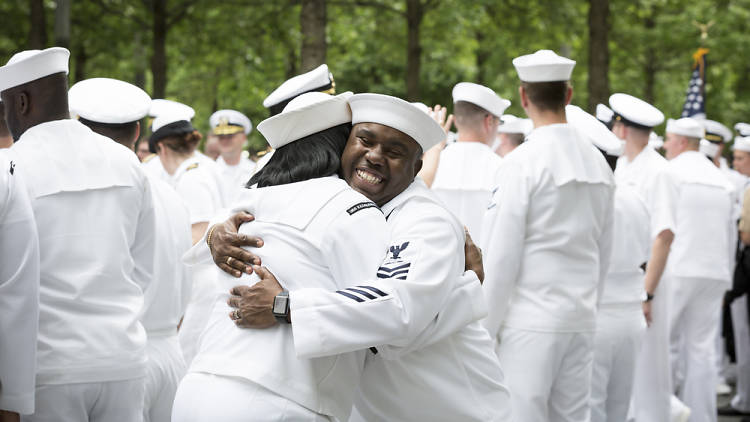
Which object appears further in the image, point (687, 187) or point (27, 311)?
point (687, 187)

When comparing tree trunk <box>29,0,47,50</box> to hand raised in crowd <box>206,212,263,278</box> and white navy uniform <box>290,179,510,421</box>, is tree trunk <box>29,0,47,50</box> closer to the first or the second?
hand raised in crowd <box>206,212,263,278</box>

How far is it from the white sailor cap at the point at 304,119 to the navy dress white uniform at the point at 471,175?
3.61 metres

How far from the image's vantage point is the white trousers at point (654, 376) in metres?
7.12

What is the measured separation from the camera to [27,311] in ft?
11.1

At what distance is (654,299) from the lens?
7695 millimetres

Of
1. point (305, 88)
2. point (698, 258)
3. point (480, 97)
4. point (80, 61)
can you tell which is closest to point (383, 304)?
point (305, 88)

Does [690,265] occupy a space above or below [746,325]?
above

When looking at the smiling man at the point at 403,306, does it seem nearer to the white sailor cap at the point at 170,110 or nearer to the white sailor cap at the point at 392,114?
the white sailor cap at the point at 392,114

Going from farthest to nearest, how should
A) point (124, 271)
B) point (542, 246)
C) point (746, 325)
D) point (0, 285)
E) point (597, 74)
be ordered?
point (597, 74) < point (746, 325) < point (542, 246) < point (124, 271) < point (0, 285)

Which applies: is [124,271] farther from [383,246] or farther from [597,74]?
[597,74]

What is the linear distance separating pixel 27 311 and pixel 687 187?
6537mm

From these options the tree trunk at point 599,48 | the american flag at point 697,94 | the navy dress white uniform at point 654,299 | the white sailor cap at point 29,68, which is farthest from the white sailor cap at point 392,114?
the tree trunk at point 599,48

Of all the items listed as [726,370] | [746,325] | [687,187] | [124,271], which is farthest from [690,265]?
[124,271]

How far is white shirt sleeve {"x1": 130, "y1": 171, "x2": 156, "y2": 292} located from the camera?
427 centimetres
